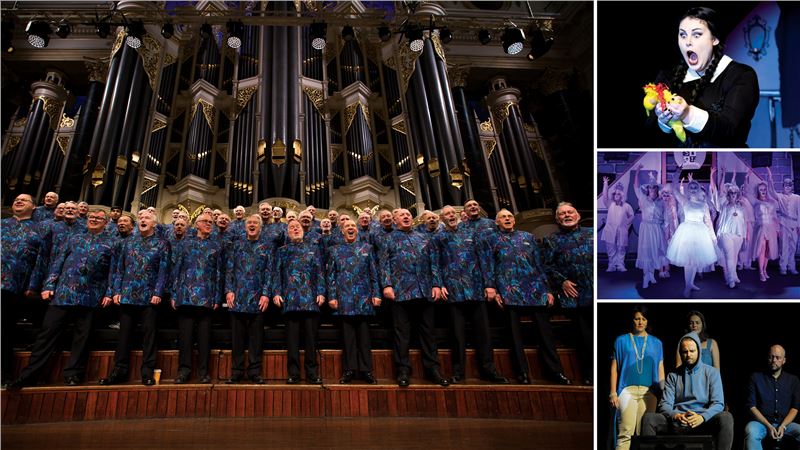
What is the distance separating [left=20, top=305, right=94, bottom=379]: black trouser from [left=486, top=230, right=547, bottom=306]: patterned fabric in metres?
2.37

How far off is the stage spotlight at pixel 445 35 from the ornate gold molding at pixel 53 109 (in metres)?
2.62

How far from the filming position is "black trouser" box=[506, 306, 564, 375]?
3.40m

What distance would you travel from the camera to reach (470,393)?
3268mm

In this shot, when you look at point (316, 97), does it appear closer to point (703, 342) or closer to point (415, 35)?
point (415, 35)

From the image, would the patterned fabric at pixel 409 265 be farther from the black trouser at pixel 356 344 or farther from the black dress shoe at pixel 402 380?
the black dress shoe at pixel 402 380

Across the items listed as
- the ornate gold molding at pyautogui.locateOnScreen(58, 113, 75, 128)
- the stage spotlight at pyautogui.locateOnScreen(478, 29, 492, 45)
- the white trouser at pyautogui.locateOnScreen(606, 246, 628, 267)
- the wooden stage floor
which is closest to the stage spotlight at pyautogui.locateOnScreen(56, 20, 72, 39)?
the ornate gold molding at pyautogui.locateOnScreen(58, 113, 75, 128)

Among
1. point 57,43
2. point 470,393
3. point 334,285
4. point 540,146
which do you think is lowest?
point 470,393

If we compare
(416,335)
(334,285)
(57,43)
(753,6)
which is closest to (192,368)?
(334,285)

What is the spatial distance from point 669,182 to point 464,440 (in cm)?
168

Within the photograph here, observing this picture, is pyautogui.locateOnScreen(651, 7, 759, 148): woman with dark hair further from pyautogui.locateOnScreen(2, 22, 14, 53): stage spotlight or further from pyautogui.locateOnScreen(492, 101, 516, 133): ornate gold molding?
pyautogui.locateOnScreen(2, 22, 14, 53): stage spotlight

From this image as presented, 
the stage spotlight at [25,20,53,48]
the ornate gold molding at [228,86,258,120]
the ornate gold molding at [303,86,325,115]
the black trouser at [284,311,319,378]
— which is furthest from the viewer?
the ornate gold molding at [303,86,325,115]

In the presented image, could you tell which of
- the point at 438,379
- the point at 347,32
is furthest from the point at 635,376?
the point at 347,32

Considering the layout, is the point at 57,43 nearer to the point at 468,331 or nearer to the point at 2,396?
the point at 2,396

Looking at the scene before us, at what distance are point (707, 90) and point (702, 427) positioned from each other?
1704 mm
